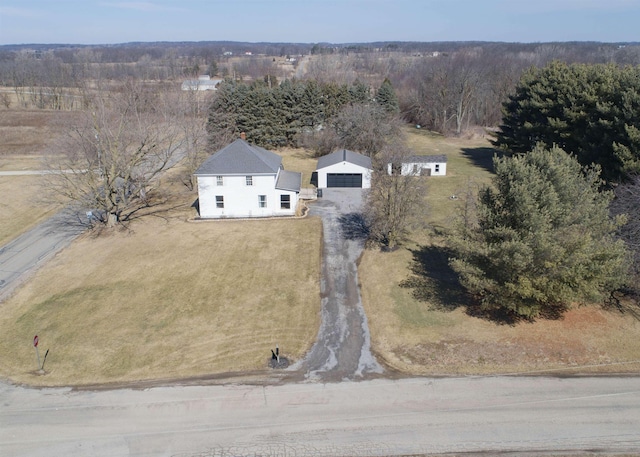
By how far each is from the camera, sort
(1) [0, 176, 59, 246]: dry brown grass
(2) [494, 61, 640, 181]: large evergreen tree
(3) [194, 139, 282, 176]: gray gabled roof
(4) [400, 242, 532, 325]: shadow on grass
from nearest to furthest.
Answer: (4) [400, 242, 532, 325]: shadow on grass → (2) [494, 61, 640, 181]: large evergreen tree → (1) [0, 176, 59, 246]: dry brown grass → (3) [194, 139, 282, 176]: gray gabled roof

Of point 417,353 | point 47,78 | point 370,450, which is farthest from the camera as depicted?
point 47,78

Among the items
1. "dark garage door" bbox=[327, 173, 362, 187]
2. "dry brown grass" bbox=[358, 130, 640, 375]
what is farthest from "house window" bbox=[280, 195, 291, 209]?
"dry brown grass" bbox=[358, 130, 640, 375]

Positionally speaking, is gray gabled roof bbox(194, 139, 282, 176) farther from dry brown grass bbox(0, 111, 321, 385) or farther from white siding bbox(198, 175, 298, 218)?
dry brown grass bbox(0, 111, 321, 385)

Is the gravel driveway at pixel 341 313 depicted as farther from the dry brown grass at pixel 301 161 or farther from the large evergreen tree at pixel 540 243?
the dry brown grass at pixel 301 161

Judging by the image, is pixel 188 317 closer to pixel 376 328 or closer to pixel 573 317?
pixel 376 328

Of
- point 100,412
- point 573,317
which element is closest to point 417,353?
point 573,317

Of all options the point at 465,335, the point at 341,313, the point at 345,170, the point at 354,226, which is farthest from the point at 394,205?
the point at 345,170

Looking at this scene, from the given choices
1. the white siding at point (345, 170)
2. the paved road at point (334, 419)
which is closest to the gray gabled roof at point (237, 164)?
the white siding at point (345, 170)
